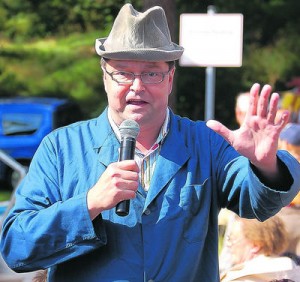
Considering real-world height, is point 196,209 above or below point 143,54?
below

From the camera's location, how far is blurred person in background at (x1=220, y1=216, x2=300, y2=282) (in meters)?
4.40

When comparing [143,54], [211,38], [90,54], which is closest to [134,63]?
[143,54]

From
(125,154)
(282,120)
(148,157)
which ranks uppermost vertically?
(282,120)

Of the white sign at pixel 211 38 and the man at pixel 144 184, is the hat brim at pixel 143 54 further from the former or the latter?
the white sign at pixel 211 38

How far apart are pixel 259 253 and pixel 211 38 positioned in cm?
405

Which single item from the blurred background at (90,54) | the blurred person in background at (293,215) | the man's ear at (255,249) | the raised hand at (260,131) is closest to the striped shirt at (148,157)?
the raised hand at (260,131)

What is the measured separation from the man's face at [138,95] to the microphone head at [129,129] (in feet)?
0.18

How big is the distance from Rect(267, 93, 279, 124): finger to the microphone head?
1.47 ft

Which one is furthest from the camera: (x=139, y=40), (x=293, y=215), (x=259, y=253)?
(x=293, y=215)

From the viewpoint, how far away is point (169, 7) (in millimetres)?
5824

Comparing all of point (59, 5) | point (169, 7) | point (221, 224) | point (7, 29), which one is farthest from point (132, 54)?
point (7, 29)

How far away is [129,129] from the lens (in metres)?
2.84

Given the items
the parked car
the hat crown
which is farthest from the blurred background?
the hat crown

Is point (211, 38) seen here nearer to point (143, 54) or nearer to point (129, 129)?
point (143, 54)
